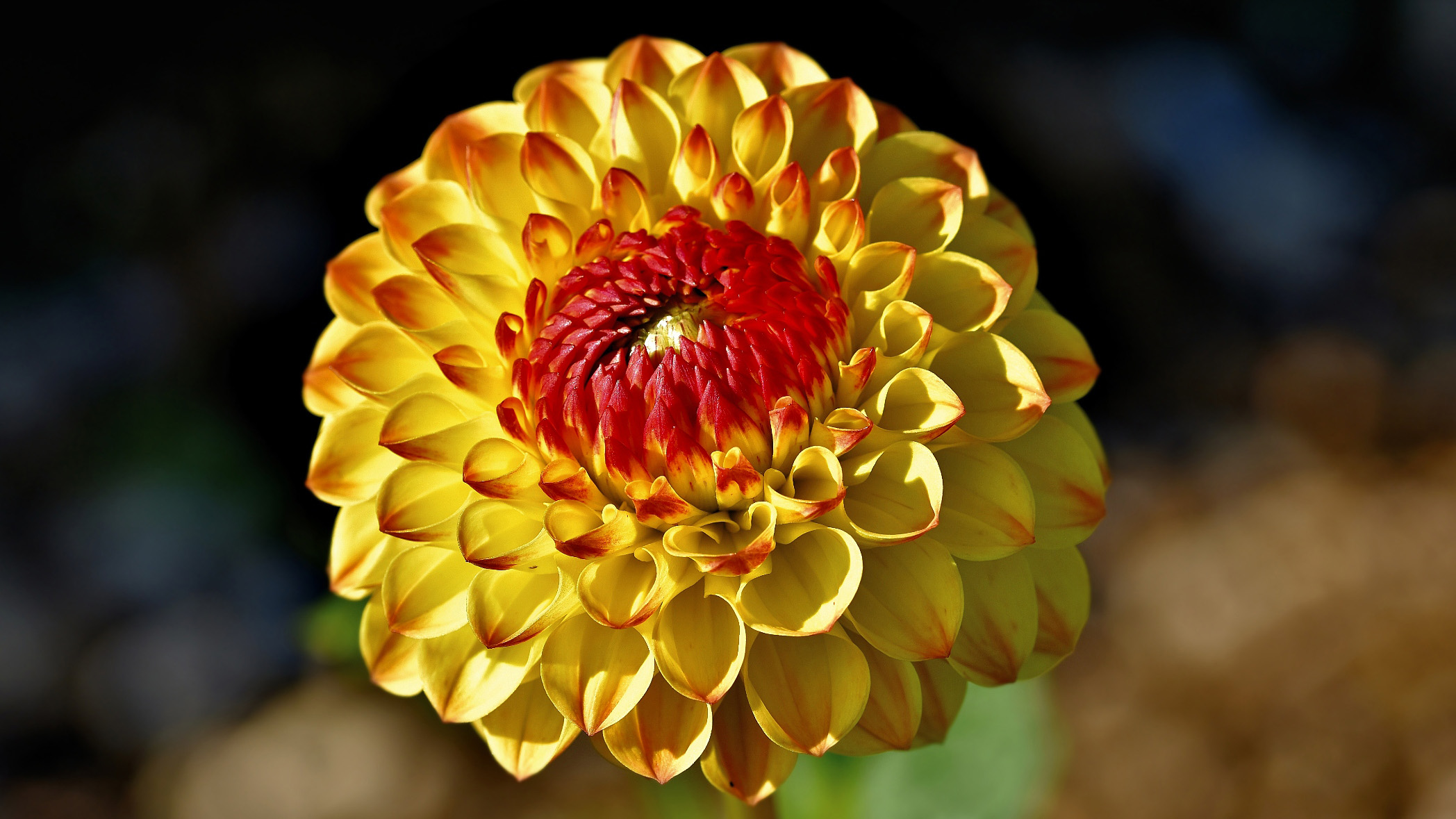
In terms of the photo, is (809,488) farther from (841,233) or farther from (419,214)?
(419,214)

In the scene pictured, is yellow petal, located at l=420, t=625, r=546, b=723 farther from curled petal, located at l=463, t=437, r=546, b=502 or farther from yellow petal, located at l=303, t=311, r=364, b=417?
yellow petal, located at l=303, t=311, r=364, b=417

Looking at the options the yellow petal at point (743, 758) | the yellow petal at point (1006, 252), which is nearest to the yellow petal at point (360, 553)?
the yellow petal at point (743, 758)

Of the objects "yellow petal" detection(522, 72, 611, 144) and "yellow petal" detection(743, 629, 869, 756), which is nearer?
A: "yellow petal" detection(743, 629, 869, 756)

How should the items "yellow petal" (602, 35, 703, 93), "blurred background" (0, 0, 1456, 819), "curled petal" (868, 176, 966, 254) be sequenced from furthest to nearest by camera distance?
"blurred background" (0, 0, 1456, 819), "yellow petal" (602, 35, 703, 93), "curled petal" (868, 176, 966, 254)

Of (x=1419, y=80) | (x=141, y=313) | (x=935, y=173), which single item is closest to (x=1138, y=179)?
(x=1419, y=80)

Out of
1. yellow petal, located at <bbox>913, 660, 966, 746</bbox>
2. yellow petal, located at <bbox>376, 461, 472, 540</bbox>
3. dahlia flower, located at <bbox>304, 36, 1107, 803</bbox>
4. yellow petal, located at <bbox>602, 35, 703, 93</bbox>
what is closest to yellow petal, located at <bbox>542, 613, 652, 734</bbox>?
dahlia flower, located at <bbox>304, 36, 1107, 803</bbox>

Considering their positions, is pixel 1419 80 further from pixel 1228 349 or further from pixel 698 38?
pixel 698 38
